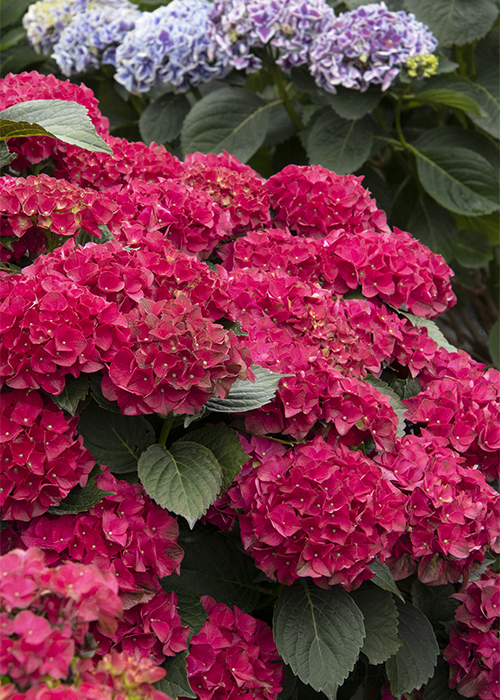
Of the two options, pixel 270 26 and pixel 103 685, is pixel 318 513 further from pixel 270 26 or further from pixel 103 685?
pixel 270 26

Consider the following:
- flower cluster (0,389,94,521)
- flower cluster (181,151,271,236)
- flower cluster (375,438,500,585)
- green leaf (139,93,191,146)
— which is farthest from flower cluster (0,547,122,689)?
green leaf (139,93,191,146)

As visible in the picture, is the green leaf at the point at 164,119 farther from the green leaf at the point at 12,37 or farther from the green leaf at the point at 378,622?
the green leaf at the point at 378,622

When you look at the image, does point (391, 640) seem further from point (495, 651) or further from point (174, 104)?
point (174, 104)

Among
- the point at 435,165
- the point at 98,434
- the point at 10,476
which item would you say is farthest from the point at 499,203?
the point at 10,476

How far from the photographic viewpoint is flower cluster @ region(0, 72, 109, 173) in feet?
3.31

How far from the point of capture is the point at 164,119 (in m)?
1.89

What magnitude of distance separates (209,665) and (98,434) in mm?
286

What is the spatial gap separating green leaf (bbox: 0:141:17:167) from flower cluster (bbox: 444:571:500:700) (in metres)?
0.84

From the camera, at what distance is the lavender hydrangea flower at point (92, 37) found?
1.87m

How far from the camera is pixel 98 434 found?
0.79 m

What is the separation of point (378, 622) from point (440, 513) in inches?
6.2

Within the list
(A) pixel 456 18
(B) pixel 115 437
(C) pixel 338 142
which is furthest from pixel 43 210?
(A) pixel 456 18

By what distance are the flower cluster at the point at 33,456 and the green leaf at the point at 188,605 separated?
185mm

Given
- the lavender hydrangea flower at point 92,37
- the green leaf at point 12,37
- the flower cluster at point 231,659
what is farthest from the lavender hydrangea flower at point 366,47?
the flower cluster at point 231,659
